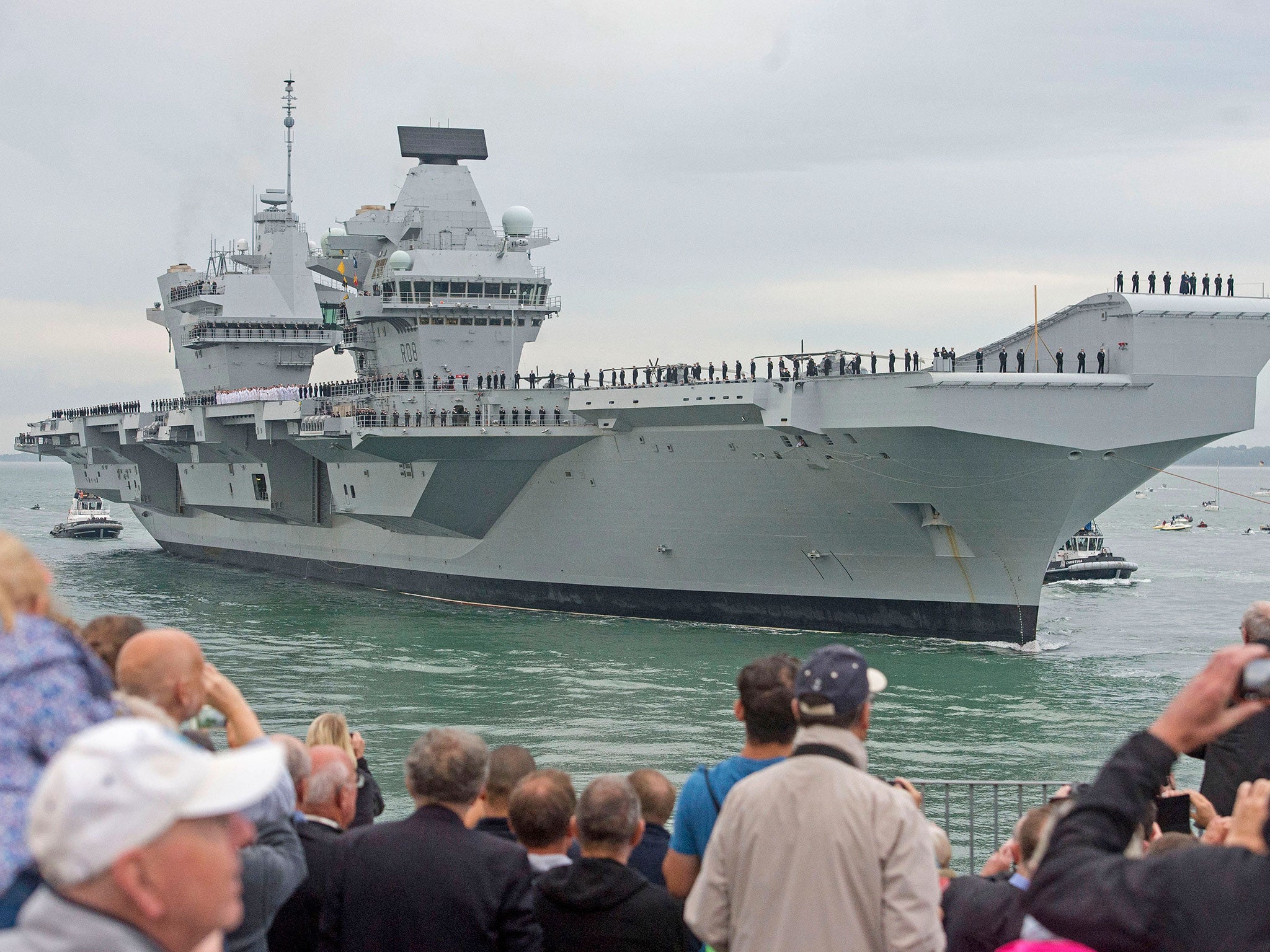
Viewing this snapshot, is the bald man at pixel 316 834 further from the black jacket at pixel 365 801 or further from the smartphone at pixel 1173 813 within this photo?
the smartphone at pixel 1173 813

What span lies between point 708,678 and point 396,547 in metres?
13.2

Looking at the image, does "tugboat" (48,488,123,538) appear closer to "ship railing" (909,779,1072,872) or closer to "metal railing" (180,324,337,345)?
"metal railing" (180,324,337,345)

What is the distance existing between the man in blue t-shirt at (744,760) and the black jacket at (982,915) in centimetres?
62

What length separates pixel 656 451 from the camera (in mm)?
24234

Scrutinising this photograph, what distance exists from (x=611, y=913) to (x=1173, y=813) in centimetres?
250

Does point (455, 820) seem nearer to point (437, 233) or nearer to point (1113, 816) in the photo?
point (1113, 816)

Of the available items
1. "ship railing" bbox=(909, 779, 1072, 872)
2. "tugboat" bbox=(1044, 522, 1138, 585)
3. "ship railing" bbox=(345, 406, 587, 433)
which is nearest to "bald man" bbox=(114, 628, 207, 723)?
"ship railing" bbox=(909, 779, 1072, 872)

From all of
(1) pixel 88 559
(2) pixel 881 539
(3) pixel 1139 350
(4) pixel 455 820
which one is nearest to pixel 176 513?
(1) pixel 88 559

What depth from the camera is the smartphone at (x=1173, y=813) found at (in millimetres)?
5055

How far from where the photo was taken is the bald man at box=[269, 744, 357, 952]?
4094 mm

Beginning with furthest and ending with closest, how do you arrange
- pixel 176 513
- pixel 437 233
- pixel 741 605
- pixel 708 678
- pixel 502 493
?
1. pixel 176 513
2. pixel 437 233
3. pixel 502 493
4. pixel 741 605
5. pixel 708 678

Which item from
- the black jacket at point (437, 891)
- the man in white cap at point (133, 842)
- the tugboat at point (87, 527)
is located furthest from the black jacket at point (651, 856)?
the tugboat at point (87, 527)

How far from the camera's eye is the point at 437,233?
32906 millimetres

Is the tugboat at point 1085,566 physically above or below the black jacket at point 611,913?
below
